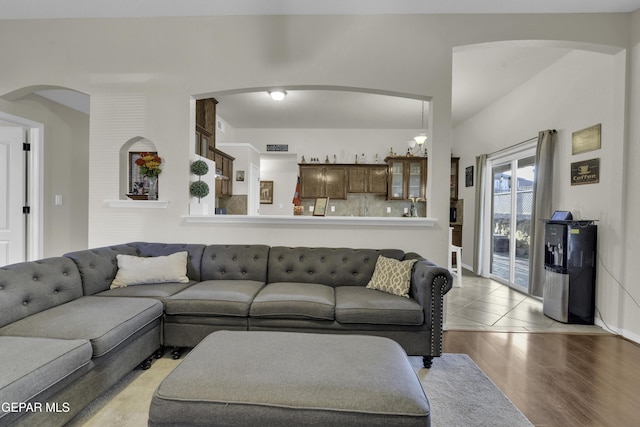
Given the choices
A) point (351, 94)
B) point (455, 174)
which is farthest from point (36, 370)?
point (455, 174)

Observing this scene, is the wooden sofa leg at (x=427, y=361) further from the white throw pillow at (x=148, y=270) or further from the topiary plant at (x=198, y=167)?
the topiary plant at (x=198, y=167)

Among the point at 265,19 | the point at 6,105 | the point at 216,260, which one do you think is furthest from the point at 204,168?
the point at 6,105

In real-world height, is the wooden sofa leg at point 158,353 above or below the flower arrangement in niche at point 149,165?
below

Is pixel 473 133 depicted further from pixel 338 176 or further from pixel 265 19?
pixel 265 19

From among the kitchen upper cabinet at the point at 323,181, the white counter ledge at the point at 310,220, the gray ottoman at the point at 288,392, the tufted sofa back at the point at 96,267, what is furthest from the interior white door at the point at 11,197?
the kitchen upper cabinet at the point at 323,181

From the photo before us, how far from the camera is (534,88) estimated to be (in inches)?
176

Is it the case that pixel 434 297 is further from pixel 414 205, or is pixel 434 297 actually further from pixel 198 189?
pixel 414 205

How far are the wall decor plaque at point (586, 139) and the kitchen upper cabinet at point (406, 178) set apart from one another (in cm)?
324

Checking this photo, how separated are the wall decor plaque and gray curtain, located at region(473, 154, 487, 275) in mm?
1971

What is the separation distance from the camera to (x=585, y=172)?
3514 mm

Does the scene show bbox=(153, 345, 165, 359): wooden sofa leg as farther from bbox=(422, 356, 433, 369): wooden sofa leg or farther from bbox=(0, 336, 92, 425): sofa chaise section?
bbox=(422, 356, 433, 369): wooden sofa leg

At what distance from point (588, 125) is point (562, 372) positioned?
2769 millimetres

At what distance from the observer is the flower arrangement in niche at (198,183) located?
11.2 ft

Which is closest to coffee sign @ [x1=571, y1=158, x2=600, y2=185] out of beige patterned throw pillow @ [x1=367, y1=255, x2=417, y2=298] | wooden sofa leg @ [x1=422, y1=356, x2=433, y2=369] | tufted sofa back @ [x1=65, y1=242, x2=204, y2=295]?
beige patterned throw pillow @ [x1=367, y1=255, x2=417, y2=298]
